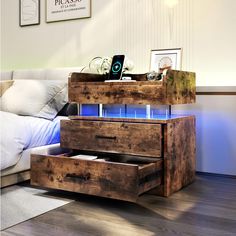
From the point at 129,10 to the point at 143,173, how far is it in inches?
64.8

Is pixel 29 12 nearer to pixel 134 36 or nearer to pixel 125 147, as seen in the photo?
pixel 134 36

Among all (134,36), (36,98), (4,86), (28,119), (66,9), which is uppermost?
(66,9)

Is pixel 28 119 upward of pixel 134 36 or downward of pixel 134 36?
downward

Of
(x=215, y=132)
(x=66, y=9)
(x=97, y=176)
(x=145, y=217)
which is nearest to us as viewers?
(x=145, y=217)

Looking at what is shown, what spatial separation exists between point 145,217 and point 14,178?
3.37 feet

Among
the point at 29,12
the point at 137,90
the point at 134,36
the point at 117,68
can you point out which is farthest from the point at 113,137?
the point at 29,12

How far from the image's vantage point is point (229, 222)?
171 centimetres

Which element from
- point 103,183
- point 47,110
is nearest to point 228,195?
point 103,183

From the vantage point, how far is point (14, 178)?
7.80 feet

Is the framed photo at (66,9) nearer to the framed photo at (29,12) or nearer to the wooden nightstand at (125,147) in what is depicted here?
the framed photo at (29,12)

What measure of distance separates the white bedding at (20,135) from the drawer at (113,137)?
7.9 inches

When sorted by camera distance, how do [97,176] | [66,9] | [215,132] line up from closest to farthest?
[97,176], [215,132], [66,9]

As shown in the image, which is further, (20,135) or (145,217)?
(20,135)

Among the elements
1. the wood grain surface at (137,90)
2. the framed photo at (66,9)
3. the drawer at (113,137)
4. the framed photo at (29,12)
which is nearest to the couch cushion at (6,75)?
the framed photo at (29,12)
